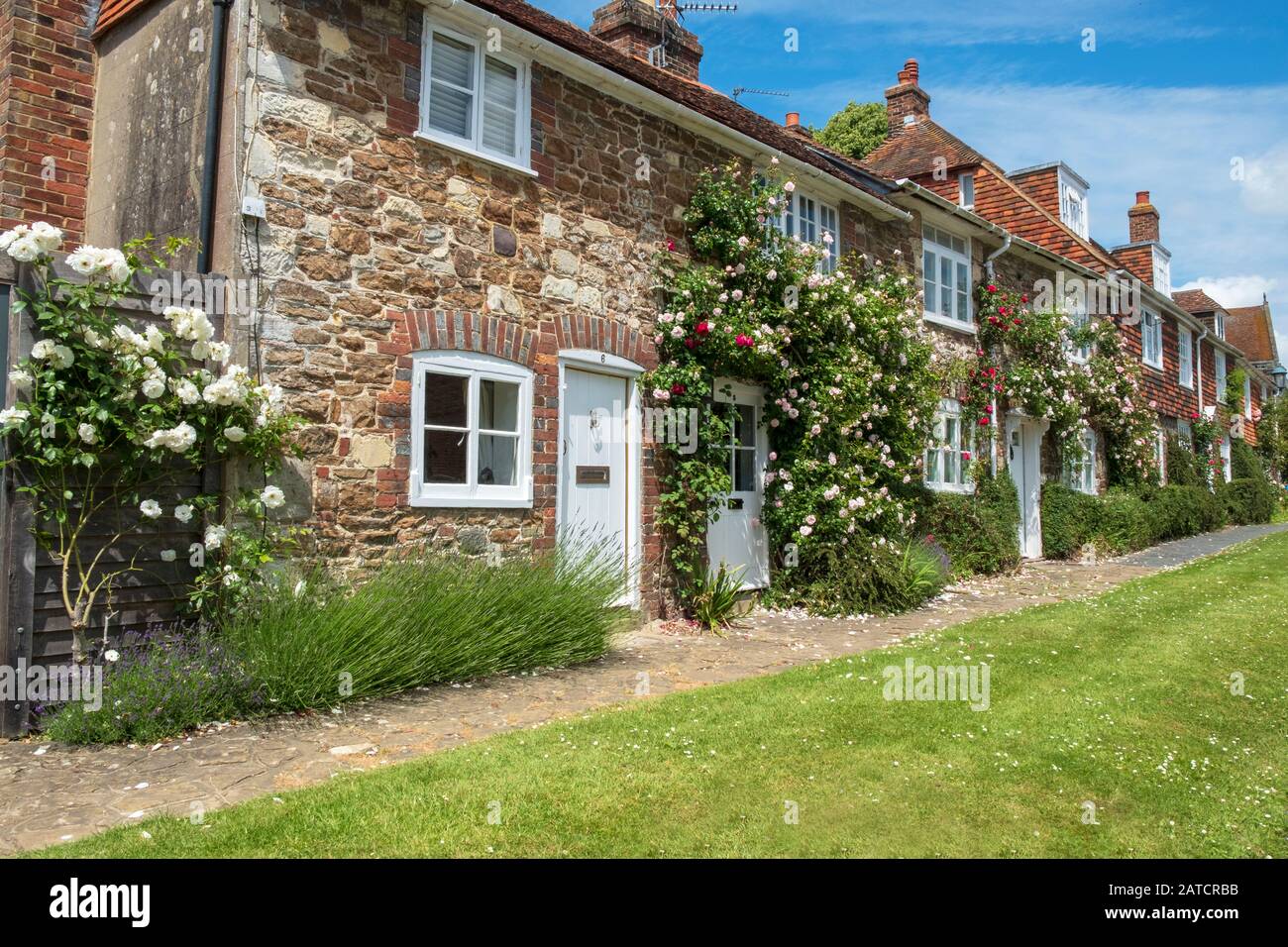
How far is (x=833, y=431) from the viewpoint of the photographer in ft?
35.4

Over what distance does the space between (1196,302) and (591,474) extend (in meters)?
32.6

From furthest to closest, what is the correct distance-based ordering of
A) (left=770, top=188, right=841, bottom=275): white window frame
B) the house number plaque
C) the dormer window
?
the dormer window < (left=770, top=188, right=841, bottom=275): white window frame < the house number plaque

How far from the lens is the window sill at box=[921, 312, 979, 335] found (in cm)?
1414

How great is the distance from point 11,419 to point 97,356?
59 centimetres

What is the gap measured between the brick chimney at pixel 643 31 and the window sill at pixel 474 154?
5.79 metres

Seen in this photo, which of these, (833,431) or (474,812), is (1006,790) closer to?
(474,812)

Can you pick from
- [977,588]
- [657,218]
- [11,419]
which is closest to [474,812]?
[11,419]

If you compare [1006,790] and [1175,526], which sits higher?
[1175,526]

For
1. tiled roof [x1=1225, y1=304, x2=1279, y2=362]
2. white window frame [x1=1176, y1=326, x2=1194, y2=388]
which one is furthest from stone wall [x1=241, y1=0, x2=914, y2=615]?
tiled roof [x1=1225, y1=304, x2=1279, y2=362]

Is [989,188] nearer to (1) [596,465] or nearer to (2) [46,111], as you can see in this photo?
(1) [596,465]

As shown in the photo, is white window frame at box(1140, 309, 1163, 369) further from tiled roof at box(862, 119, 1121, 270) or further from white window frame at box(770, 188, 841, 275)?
white window frame at box(770, 188, 841, 275)

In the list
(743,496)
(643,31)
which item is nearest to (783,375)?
(743,496)

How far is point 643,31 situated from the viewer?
1310cm

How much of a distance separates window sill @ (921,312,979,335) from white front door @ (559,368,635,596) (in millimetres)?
6383
